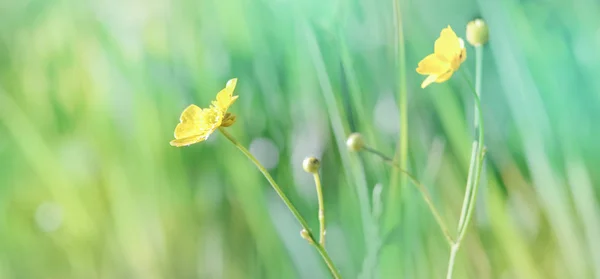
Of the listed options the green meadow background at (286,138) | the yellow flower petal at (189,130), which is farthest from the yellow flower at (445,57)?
the yellow flower petal at (189,130)

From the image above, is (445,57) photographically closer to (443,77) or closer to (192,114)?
(443,77)

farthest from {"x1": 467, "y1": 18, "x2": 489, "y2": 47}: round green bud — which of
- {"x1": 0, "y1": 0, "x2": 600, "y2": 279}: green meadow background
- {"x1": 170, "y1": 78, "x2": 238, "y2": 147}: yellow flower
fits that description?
{"x1": 170, "y1": 78, "x2": 238, "y2": 147}: yellow flower

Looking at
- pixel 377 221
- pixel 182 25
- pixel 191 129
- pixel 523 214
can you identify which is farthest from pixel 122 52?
pixel 523 214

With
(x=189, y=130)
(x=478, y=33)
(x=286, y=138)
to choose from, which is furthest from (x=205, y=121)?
(x=478, y=33)

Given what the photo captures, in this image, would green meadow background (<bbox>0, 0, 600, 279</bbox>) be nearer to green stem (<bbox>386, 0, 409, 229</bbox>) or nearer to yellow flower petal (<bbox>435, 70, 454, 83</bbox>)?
green stem (<bbox>386, 0, 409, 229</bbox>)

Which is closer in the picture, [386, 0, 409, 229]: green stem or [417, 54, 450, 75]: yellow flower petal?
[417, 54, 450, 75]: yellow flower petal

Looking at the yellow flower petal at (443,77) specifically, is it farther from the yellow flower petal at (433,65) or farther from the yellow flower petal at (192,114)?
the yellow flower petal at (192,114)

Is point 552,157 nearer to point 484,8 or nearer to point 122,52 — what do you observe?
point 484,8
